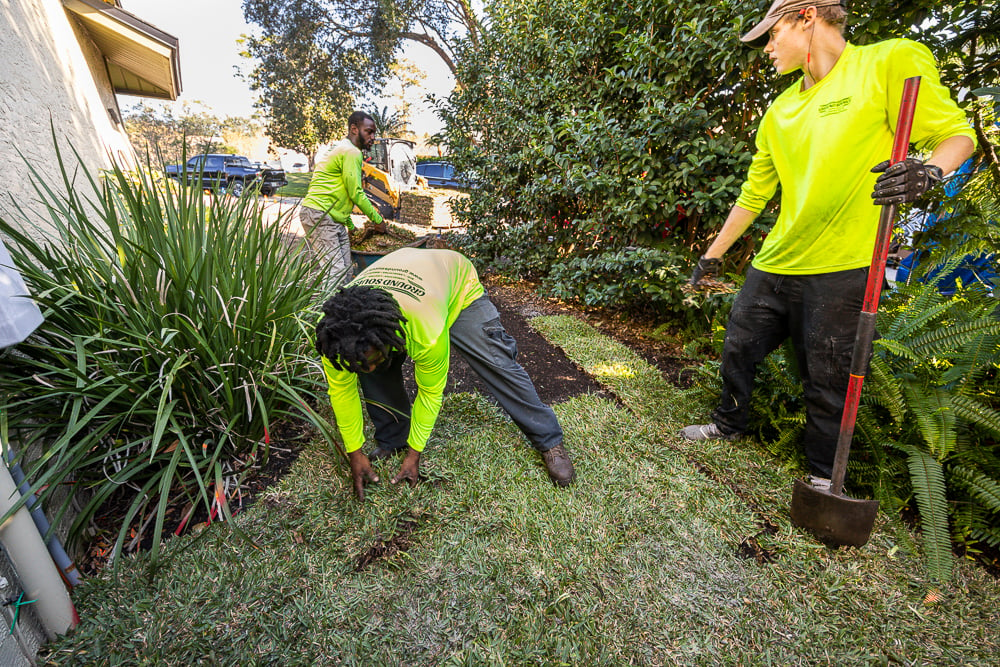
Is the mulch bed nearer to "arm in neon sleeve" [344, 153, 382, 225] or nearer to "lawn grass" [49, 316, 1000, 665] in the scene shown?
"lawn grass" [49, 316, 1000, 665]

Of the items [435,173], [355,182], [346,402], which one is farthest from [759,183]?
[435,173]

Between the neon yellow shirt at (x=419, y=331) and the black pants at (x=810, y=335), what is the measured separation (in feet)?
4.83

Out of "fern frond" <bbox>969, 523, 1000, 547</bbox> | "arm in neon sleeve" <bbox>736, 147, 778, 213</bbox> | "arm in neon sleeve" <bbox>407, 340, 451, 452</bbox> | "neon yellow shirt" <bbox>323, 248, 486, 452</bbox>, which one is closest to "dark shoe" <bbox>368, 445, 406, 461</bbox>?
"neon yellow shirt" <bbox>323, 248, 486, 452</bbox>

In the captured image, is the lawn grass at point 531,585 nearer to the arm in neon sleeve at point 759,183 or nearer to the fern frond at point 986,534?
the fern frond at point 986,534

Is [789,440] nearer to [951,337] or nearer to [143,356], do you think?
[951,337]

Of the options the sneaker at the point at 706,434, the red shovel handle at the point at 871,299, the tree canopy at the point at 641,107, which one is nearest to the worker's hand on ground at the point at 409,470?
the sneaker at the point at 706,434

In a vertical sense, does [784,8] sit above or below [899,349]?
above

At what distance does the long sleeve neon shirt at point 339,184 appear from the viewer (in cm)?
391

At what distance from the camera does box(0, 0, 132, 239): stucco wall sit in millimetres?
2027

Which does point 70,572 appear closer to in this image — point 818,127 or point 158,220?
point 158,220

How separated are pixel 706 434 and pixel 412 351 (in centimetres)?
179

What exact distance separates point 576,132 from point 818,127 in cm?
272

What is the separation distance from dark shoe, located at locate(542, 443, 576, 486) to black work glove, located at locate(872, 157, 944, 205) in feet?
5.35

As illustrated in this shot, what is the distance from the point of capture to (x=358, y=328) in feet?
4.89
